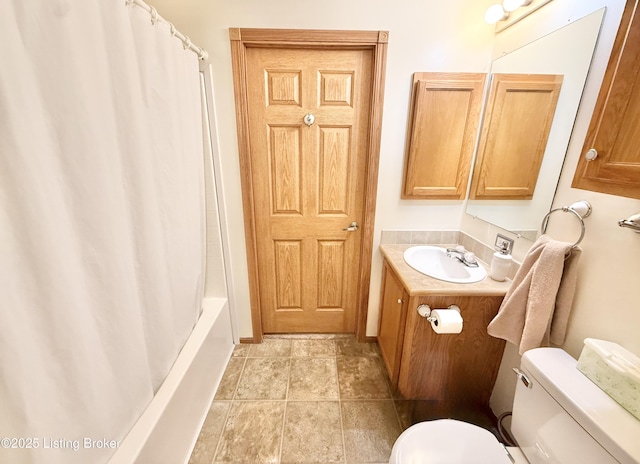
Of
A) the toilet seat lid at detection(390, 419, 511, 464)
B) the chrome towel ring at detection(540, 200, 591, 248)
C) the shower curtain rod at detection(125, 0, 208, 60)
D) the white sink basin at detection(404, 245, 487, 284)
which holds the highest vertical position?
the shower curtain rod at detection(125, 0, 208, 60)

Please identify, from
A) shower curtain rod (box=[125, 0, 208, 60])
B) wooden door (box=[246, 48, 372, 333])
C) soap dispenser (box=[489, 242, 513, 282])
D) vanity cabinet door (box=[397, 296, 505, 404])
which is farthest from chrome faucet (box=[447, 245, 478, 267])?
shower curtain rod (box=[125, 0, 208, 60])

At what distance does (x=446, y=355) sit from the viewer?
4.04 ft

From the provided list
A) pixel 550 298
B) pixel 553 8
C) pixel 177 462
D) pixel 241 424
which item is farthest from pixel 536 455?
pixel 553 8

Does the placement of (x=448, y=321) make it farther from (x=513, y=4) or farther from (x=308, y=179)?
(x=513, y=4)

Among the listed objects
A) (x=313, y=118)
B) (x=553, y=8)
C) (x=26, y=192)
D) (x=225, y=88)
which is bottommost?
(x=26, y=192)

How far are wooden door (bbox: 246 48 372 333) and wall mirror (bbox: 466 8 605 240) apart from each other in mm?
785

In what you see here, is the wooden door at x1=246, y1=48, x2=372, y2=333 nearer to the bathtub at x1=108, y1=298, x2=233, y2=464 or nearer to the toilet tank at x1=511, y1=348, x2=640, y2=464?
the bathtub at x1=108, y1=298, x2=233, y2=464

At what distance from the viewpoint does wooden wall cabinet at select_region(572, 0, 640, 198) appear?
2.39 feet

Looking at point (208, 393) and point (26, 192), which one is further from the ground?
point (26, 192)

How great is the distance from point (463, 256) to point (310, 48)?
4.91 feet

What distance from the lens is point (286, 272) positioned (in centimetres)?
181

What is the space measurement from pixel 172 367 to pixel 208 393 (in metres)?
0.41

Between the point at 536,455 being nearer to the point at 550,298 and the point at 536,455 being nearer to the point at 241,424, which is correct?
the point at 550,298

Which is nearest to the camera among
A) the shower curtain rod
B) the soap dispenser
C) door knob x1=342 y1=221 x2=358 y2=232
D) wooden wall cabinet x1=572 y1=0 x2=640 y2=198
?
wooden wall cabinet x1=572 y1=0 x2=640 y2=198
